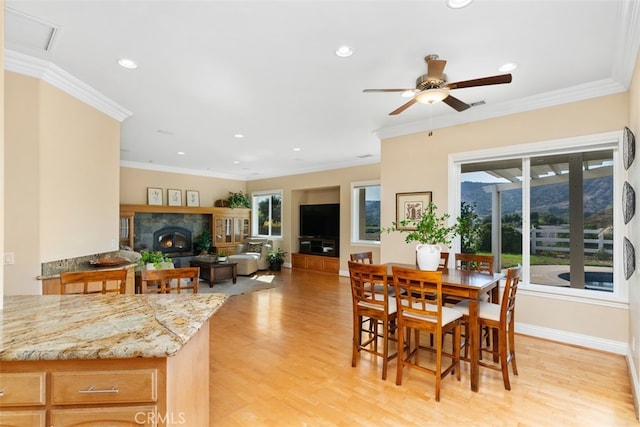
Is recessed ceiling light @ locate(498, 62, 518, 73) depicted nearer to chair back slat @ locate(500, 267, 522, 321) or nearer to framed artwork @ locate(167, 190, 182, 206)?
chair back slat @ locate(500, 267, 522, 321)

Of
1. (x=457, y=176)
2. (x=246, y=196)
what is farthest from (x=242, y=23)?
(x=246, y=196)

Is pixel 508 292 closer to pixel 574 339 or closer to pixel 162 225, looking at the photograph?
pixel 574 339

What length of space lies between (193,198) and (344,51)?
7414 millimetres

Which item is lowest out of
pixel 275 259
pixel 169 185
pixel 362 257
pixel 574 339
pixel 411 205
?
pixel 574 339

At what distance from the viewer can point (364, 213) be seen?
762cm

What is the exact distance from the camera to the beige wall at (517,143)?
3203 millimetres

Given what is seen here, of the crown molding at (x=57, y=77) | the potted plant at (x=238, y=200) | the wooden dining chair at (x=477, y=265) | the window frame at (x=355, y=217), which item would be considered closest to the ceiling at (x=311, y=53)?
the crown molding at (x=57, y=77)

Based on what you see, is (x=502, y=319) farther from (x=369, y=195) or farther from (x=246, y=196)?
(x=246, y=196)

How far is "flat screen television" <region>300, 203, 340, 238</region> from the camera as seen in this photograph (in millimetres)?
8102

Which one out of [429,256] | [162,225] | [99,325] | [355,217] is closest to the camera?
[99,325]

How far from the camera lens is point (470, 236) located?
434 centimetres

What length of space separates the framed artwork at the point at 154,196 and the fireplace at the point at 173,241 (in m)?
0.74

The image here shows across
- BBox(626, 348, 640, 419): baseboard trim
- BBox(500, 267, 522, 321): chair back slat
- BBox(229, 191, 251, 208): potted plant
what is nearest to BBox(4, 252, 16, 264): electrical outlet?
BBox(500, 267, 522, 321): chair back slat

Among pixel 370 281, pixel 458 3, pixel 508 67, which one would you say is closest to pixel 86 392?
pixel 370 281
